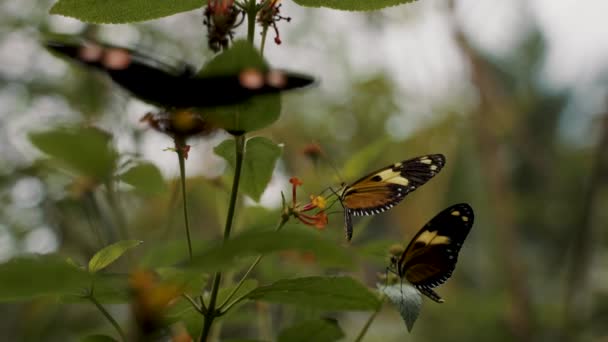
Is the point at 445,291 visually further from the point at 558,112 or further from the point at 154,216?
the point at 558,112

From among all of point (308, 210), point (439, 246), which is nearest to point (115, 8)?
point (308, 210)

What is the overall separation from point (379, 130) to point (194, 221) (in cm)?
60

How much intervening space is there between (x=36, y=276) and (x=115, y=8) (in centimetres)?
19

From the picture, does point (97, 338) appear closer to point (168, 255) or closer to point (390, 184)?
point (168, 255)

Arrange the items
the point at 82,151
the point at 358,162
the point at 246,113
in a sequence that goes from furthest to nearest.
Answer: the point at 358,162, the point at 246,113, the point at 82,151

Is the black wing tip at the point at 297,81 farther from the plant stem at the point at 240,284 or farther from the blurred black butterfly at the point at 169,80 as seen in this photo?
the plant stem at the point at 240,284

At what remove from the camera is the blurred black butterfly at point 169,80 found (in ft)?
0.87

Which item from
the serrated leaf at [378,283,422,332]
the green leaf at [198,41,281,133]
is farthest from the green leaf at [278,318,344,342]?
the green leaf at [198,41,281,133]

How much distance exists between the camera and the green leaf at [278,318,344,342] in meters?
0.37

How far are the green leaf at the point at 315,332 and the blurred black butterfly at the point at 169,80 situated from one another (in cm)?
17

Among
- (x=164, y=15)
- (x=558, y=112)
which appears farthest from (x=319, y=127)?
(x=558, y=112)

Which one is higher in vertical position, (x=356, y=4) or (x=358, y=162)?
(x=356, y=4)

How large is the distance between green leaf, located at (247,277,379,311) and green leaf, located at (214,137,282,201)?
97 mm

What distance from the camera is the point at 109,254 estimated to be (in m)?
0.35
